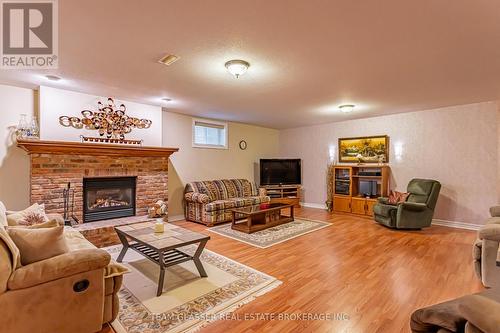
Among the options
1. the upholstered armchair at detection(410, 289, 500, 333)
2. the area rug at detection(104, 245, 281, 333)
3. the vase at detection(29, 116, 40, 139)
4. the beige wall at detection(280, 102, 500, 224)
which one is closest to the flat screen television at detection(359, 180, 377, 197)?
the beige wall at detection(280, 102, 500, 224)

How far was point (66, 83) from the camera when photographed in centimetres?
379

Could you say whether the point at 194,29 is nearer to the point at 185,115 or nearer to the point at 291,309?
the point at 291,309

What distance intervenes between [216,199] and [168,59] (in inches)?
147

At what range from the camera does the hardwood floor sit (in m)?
2.08

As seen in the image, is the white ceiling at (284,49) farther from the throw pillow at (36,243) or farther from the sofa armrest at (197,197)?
the sofa armrest at (197,197)

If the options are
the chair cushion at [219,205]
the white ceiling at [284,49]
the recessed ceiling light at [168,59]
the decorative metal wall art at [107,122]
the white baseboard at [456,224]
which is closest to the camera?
the white ceiling at [284,49]

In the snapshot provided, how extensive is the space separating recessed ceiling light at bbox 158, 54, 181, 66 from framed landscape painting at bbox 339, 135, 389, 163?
536 centimetres

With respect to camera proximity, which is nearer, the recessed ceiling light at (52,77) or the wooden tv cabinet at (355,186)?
the recessed ceiling light at (52,77)

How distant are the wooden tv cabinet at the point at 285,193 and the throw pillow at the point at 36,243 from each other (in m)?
5.89

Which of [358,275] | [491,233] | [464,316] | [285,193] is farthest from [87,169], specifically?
[491,233]

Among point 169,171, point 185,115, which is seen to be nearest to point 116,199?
point 169,171

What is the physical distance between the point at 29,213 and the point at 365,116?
22.1 feet

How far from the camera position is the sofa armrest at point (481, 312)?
0.91m

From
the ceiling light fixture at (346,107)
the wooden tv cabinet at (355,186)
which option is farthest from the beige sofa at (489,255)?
the wooden tv cabinet at (355,186)
